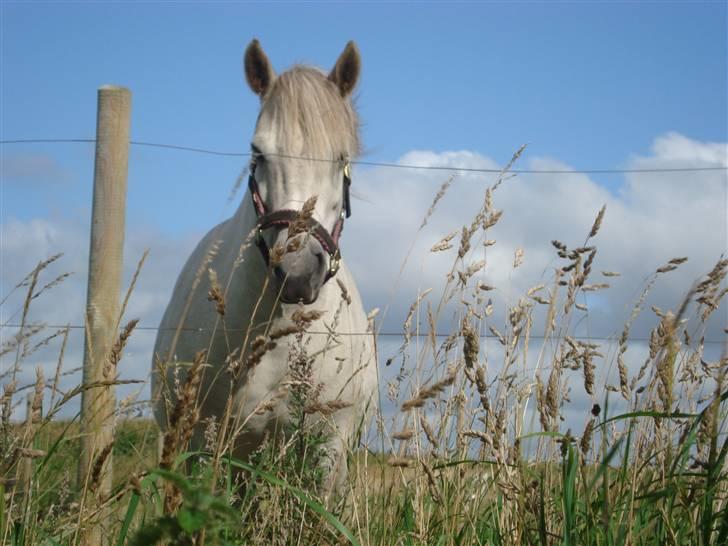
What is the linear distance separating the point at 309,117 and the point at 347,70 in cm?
65

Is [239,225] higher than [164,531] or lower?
higher

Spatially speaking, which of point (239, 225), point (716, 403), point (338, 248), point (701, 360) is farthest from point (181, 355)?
point (716, 403)

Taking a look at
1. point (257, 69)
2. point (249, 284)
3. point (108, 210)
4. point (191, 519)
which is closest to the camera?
point (191, 519)

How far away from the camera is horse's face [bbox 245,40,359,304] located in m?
3.65

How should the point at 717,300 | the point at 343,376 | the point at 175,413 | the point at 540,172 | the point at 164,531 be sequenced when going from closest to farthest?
the point at 164,531, the point at 175,413, the point at 717,300, the point at 343,376, the point at 540,172

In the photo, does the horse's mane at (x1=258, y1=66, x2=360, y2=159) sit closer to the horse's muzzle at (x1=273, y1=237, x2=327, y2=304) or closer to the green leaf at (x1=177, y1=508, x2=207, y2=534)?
the horse's muzzle at (x1=273, y1=237, x2=327, y2=304)

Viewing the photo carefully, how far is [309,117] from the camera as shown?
418cm

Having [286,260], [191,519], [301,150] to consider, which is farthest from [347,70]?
[191,519]

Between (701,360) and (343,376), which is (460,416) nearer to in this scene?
(701,360)

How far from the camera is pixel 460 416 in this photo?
2912mm

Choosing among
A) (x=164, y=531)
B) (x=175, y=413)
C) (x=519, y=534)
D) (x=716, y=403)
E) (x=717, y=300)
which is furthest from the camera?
(x=717, y=300)

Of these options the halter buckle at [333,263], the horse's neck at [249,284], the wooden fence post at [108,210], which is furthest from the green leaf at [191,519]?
the wooden fence post at [108,210]

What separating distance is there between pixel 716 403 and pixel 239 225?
281cm

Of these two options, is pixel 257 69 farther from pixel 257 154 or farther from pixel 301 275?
pixel 301 275
